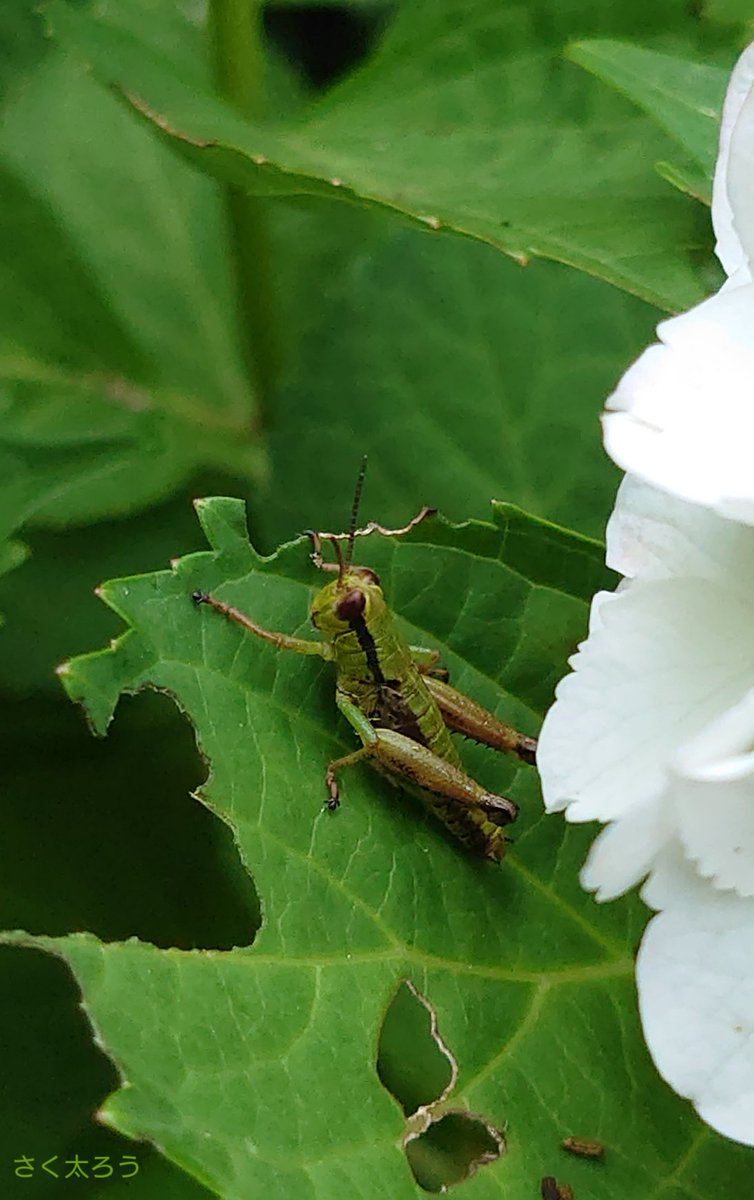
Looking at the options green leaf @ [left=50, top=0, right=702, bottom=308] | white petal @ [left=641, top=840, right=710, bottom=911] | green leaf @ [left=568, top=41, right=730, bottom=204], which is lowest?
white petal @ [left=641, top=840, right=710, bottom=911]

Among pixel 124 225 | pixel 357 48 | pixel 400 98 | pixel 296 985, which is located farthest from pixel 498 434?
pixel 357 48

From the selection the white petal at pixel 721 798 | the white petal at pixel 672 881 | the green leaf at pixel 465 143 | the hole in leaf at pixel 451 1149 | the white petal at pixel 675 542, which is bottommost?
the hole in leaf at pixel 451 1149

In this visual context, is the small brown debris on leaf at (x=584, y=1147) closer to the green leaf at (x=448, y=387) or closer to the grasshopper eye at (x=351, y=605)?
the grasshopper eye at (x=351, y=605)

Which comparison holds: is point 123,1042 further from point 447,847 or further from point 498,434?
point 498,434

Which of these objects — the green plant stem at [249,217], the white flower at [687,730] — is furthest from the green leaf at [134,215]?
the white flower at [687,730]

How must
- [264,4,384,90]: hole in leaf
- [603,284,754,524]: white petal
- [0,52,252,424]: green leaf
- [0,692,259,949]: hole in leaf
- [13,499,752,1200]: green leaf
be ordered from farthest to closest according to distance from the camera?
[264,4,384,90]: hole in leaf, [0,52,252,424]: green leaf, [0,692,259,949]: hole in leaf, [13,499,752,1200]: green leaf, [603,284,754,524]: white petal

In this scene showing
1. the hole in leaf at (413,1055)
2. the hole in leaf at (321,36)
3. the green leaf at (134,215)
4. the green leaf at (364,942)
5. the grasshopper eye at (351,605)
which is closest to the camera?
the green leaf at (364,942)

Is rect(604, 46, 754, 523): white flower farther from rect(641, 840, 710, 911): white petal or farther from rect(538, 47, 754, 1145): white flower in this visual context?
rect(641, 840, 710, 911): white petal

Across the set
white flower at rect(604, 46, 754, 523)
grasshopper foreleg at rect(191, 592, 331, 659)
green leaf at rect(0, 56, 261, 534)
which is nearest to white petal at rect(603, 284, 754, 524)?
white flower at rect(604, 46, 754, 523)
